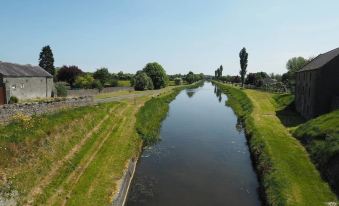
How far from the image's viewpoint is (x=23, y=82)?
43.6m

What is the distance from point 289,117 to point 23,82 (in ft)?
121

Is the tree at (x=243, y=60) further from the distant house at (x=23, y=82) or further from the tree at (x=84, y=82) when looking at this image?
the distant house at (x=23, y=82)

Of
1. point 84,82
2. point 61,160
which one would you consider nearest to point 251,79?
point 84,82

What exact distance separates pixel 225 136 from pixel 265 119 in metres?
6.40

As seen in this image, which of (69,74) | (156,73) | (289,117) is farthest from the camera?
(156,73)

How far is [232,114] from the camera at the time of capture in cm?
5878

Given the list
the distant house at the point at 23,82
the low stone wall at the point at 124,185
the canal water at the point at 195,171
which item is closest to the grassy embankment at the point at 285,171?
the canal water at the point at 195,171

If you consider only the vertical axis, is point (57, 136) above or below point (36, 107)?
below

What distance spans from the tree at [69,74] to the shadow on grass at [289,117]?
6174 centimetres

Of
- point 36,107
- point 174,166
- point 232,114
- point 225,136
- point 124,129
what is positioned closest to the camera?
point 36,107

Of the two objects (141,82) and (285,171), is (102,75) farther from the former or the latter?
(285,171)

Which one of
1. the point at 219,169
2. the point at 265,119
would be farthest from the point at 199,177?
the point at 265,119

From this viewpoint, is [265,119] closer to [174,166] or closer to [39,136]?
[174,166]

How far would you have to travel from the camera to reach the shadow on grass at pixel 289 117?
38.9m
